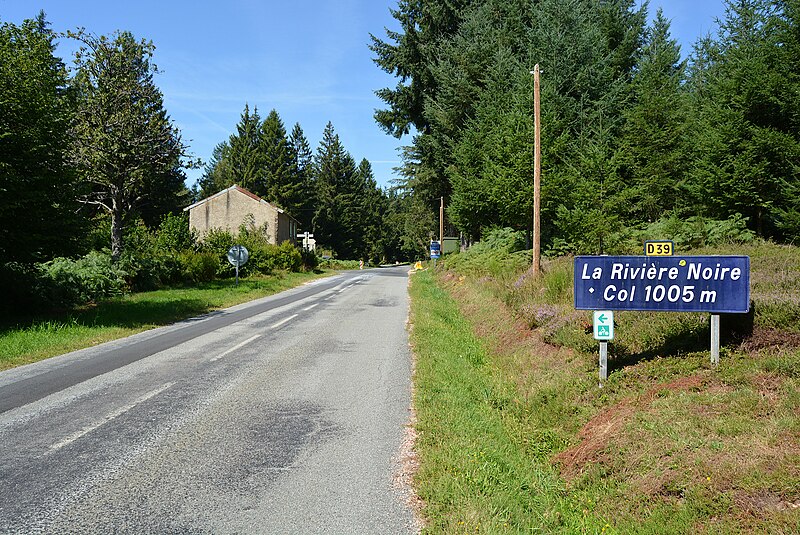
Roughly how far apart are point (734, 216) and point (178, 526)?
22.0 m

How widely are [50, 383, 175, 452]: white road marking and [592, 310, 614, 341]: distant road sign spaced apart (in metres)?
6.08

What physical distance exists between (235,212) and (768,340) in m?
56.2

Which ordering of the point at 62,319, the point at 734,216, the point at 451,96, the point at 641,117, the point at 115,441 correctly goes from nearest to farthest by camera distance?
the point at 115,441
the point at 62,319
the point at 734,216
the point at 641,117
the point at 451,96

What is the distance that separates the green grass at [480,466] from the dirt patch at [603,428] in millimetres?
211

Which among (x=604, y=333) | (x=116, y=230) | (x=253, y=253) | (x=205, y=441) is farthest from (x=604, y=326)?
(x=253, y=253)

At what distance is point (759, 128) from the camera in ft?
68.6

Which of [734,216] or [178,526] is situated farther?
[734,216]

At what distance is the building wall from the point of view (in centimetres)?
5741

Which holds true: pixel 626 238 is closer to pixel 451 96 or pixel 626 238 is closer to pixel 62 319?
pixel 451 96

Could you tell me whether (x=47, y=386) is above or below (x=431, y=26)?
below

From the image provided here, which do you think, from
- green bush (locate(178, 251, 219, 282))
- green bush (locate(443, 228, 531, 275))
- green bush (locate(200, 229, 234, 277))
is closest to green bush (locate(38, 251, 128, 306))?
green bush (locate(178, 251, 219, 282))

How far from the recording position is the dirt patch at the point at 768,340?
6016 millimetres

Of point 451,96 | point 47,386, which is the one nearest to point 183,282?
point 451,96

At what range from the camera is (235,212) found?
57344 mm
